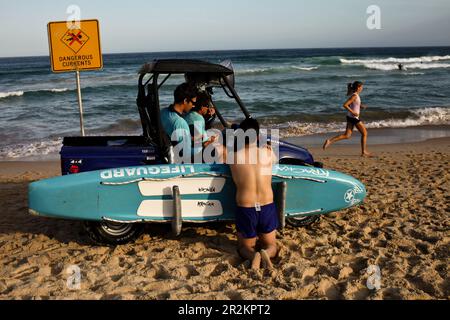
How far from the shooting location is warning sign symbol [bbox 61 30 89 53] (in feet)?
21.4

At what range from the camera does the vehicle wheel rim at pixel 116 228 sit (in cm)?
450

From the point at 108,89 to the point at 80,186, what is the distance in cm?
2067

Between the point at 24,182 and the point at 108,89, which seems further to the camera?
the point at 108,89

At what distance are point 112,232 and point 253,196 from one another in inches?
59.9

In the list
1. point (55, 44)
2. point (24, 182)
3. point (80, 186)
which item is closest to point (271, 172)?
point (80, 186)

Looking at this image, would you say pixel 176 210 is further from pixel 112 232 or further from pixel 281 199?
pixel 281 199

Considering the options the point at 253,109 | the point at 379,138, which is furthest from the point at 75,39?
the point at 253,109

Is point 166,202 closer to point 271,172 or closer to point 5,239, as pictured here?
point 271,172

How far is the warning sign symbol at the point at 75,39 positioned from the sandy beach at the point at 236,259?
A: 236cm

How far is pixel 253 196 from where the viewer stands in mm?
4148

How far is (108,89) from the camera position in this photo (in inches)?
939

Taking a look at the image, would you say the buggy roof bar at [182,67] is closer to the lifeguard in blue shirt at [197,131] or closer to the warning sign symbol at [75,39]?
the lifeguard in blue shirt at [197,131]

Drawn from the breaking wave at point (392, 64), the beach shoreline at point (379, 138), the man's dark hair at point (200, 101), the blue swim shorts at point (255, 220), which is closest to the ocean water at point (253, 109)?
the beach shoreline at point (379, 138)
